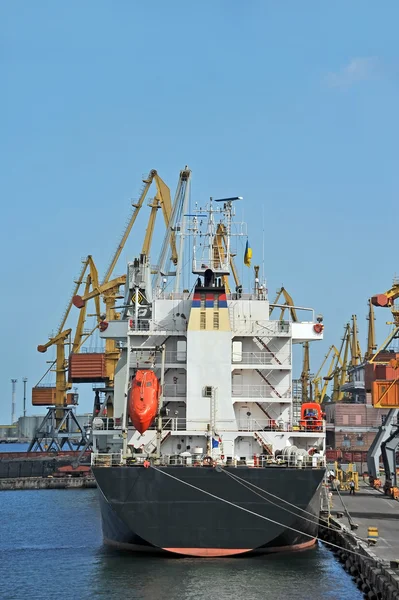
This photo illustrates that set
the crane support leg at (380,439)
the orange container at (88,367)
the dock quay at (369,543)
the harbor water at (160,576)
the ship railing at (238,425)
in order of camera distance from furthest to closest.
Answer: the orange container at (88,367)
the crane support leg at (380,439)
the ship railing at (238,425)
the harbor water at (160,576)
the dock quay at (369,543)

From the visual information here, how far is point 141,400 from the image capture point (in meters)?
36.1

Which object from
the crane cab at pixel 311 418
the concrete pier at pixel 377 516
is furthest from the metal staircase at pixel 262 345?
the concrete pier at pixel 377 516

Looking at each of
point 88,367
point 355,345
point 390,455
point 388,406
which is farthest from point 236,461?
point 355,345

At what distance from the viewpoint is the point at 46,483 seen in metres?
83.6

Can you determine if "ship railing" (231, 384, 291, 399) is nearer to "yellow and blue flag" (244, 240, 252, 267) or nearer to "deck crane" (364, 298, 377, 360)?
"yellow and blue flag" (244, 240, 252, 267)

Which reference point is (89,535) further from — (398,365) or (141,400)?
(398,365)

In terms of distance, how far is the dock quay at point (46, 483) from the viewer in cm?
8300

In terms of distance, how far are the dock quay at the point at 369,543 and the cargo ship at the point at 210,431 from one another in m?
1.86

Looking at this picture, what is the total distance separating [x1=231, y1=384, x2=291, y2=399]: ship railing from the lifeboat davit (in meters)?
4.61

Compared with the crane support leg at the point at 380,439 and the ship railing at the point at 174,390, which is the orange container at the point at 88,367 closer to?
the crane support leg at the point at 380,439

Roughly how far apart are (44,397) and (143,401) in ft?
229

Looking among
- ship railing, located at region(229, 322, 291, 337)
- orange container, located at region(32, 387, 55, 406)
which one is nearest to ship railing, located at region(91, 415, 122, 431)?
ship railing, located at region(229, 322, 291, 337)

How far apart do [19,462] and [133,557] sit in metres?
62.1

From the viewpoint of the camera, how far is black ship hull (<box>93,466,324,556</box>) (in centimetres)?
3406
